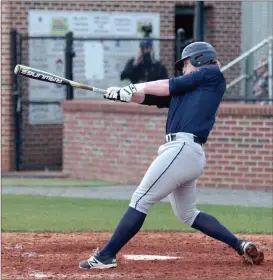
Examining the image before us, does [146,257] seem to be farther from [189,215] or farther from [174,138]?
[174,138]

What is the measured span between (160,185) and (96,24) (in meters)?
10.8

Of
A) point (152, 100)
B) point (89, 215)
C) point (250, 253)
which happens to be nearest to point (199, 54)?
point (152, 100)

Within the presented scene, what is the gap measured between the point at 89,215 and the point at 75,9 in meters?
7.29

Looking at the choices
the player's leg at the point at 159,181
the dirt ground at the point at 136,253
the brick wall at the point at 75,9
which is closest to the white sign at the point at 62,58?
the brick wall at the point at 75,9

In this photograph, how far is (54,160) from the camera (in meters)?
17.7

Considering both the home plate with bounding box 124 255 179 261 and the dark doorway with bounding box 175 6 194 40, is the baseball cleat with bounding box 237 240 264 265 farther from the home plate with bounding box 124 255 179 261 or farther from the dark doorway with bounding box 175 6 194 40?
the dark doorway with bounding box 175 6 194 40

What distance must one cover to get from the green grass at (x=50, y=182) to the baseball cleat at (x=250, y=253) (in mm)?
7093

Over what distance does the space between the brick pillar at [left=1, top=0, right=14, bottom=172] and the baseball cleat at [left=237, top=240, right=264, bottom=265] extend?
385 inches

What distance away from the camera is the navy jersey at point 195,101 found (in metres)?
7.44

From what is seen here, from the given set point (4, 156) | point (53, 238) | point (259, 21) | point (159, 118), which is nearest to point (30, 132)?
point (4, 156)

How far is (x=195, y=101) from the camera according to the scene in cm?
746

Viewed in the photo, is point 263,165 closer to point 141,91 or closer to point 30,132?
point 30,132

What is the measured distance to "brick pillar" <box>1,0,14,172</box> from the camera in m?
17.1

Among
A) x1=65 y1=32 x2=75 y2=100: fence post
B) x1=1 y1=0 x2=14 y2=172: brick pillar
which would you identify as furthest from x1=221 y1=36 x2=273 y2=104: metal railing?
x1=1 y1=0 x2=14 y2=172: brick pillar
